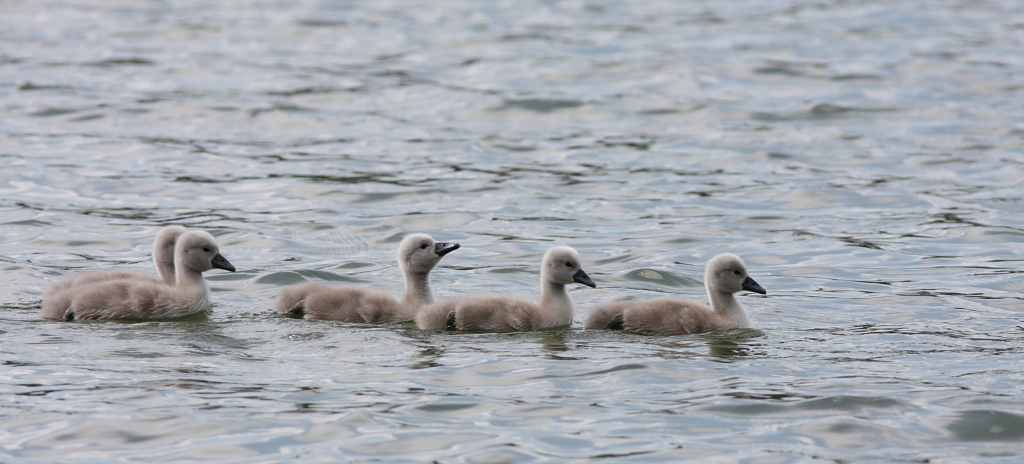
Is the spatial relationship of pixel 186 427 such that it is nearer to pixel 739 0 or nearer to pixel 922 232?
pixel 922 232

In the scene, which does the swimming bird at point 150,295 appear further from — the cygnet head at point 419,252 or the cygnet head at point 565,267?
the cygnet head at point 565,267

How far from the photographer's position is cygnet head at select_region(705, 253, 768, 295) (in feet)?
30.7

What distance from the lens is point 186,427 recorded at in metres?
7.02

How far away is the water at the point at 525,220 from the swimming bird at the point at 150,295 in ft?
0.80

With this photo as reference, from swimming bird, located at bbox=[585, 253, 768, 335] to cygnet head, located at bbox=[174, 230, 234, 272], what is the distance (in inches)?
115

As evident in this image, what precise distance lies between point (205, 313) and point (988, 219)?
8.62 meters

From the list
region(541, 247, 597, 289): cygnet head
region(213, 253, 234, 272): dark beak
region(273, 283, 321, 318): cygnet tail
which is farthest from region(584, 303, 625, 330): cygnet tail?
region(213, 253, 234, 272): dark beak

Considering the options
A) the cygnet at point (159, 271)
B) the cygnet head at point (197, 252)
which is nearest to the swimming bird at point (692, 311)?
the cygnet head at point (197, 252)

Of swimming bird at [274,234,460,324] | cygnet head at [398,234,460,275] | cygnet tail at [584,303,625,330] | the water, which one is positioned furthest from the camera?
cygnet head at [398,234,460,275]

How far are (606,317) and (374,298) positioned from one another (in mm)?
1767

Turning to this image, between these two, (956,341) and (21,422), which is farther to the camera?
(956,341)

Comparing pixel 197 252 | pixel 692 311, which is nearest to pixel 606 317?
pixel 692 311

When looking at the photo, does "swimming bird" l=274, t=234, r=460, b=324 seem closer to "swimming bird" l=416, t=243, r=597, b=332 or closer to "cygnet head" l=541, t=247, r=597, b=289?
"swimming bird" l=416, t=243, r=597, b=332

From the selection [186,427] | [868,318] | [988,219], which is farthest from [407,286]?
[988,219]
